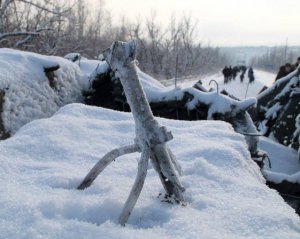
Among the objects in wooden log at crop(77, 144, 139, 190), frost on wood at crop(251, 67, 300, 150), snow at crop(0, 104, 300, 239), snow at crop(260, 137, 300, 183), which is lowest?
snow at crop(260, 137, 300, 183)

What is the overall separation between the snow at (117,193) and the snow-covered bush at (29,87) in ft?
5.74

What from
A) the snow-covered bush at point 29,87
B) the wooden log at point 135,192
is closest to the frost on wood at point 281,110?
the snow-covered bush at point 29,87

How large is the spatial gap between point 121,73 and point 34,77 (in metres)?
3.68

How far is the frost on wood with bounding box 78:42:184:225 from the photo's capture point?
1.93 metres

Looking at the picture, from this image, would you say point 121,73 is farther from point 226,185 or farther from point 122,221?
point 226,185

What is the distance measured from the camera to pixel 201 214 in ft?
6.18

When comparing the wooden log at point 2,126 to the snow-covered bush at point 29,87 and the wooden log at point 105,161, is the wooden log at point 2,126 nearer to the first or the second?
the snow-covered bush at point 29,87

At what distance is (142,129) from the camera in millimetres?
2006

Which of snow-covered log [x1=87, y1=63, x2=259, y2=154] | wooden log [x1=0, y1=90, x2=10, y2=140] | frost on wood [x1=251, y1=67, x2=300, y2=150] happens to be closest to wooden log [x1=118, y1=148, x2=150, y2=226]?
wooden log [x1=0, y1=90, x2=10, y2=140]

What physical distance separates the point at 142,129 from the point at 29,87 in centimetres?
358

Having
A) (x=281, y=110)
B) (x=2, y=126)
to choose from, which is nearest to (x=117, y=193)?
(x=2, y=126)

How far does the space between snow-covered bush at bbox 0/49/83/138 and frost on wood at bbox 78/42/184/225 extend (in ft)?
9.70

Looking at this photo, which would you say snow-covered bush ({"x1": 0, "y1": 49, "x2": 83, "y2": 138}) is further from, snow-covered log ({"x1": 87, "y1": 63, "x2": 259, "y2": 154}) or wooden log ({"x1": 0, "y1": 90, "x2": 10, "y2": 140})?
snow-covered log ({"x1": 87, "y1": 63, "x2": 259, "y2": 154})

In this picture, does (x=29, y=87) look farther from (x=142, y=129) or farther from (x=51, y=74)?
(x=142, y=129)
